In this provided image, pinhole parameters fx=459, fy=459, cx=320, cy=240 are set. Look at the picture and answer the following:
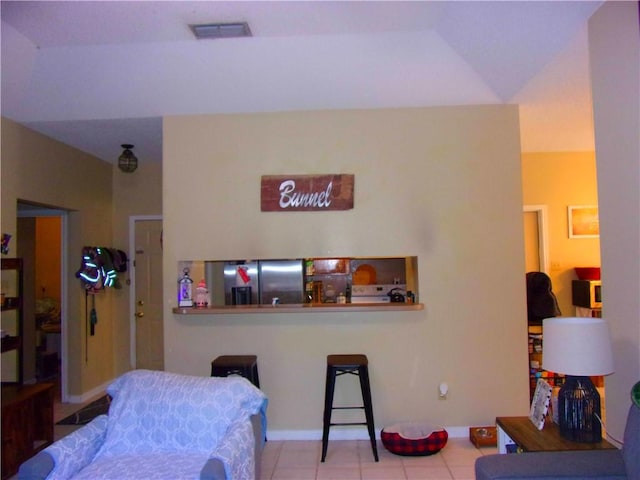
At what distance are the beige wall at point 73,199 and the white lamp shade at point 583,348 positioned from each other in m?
3.95

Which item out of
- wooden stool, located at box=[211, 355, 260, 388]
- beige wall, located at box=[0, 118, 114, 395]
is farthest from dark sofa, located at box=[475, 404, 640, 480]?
beige wall, located at box=[0, 118, 114, 395]

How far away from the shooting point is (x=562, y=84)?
3371 millimetres

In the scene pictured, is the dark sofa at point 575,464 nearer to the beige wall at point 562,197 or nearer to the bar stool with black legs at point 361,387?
the bar stool with black legs at point 361,387

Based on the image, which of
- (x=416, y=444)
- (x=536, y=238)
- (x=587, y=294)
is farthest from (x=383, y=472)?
(x=536, y=238)

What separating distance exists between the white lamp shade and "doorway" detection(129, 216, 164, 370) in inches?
168

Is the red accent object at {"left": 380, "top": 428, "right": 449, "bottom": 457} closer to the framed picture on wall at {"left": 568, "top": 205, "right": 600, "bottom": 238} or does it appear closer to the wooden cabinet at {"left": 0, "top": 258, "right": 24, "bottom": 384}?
the wooden cabinet at {"left": 0, "top": 258, "right": 24, "bottom": 384}

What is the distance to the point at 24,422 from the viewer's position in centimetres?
317

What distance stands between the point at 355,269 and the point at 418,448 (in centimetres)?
196

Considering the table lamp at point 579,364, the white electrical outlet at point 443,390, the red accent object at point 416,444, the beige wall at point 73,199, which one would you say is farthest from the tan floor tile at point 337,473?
the beige wall at point 73,199

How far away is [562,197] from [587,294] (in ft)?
3.74

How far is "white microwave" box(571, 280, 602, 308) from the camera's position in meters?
4.95

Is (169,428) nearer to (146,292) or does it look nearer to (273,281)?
(273,281)

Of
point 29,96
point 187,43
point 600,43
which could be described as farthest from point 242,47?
point 600,43

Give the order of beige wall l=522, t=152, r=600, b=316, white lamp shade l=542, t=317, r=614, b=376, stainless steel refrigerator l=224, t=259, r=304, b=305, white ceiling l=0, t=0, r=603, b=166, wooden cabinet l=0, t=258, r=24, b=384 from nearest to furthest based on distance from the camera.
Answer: white lamp shade l=542, t=317, r=614, b=376 → white ceiling l=0, t=0, r=603, b=166 → wooden cabinet l=0, t=258, r=24, b=384 → stainless steel refrigerator l=224, t=259, r=304, b=305 → beige wall l=522, t=152, r=600, b=316
